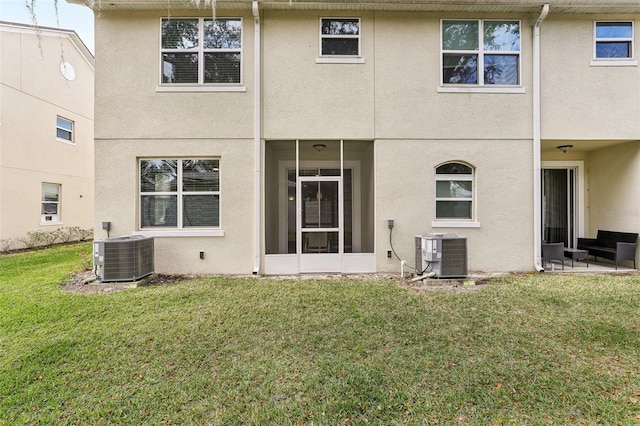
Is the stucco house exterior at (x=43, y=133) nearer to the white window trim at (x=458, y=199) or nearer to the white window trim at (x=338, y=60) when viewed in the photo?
the white window trim at (x=338, y=60)

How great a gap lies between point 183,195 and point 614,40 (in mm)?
11293

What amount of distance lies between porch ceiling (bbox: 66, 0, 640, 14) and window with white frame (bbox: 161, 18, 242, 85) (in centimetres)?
39

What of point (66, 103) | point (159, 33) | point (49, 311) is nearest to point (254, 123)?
point (159, 33)

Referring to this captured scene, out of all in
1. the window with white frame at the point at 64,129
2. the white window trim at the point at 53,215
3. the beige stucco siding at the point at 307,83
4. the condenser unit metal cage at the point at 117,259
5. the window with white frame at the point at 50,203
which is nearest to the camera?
the condenser unit metal cage at the point at 117,259

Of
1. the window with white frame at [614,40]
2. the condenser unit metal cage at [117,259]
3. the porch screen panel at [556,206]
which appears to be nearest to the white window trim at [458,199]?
the porch screen panel at [556,206]

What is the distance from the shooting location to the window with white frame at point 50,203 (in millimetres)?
12164

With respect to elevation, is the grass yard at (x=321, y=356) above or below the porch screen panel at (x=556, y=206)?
below

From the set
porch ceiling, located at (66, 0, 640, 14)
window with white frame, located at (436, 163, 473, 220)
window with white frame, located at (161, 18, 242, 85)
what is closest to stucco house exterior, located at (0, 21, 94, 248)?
porch ceiling, located at (66, 0, 640, 14)

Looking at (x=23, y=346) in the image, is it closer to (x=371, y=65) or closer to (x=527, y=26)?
(x=371, y=65)

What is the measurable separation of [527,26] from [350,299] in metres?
7.94

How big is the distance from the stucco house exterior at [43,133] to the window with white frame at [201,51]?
7302mm

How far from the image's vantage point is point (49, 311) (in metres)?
4.80

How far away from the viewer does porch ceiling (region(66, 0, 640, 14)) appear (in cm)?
670

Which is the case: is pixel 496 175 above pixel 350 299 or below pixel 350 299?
above
